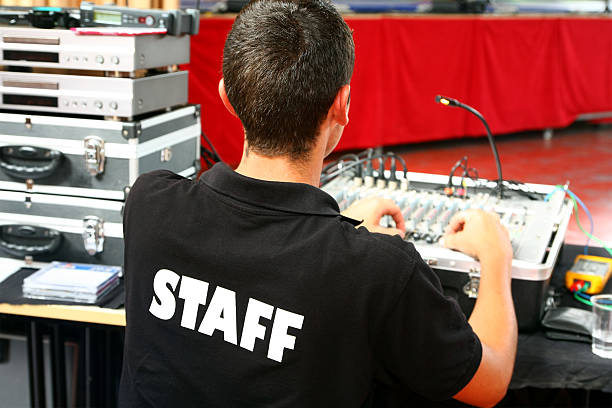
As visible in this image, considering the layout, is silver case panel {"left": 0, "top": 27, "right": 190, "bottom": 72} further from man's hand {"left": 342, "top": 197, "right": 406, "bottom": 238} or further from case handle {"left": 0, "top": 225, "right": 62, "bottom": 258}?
man's hand {"left": 342, "top": 197, "right": 406, "bottom": 238}

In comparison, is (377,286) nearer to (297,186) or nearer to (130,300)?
A: (297,186)

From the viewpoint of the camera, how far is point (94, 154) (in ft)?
5.93

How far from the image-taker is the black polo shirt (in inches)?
38.9

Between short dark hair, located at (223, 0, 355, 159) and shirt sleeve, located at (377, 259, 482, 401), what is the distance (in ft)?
0.84

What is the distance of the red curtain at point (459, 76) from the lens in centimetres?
579

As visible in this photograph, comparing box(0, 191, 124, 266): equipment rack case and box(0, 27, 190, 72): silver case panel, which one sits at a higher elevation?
box(0, 27, 190, 72): silver case panel

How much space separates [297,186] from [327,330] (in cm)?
20

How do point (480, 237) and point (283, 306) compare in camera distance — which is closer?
point (283, 306)

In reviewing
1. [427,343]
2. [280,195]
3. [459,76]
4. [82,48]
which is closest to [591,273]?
[427,343]

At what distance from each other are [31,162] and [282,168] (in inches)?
39.3

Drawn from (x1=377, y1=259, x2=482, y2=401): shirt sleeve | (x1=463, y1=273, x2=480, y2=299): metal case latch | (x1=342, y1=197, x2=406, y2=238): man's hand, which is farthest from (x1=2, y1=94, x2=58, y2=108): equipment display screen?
(x1=377, y1=259, x2=482, y2=401): shirt sleeve

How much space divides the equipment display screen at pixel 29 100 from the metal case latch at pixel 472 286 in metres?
1.07

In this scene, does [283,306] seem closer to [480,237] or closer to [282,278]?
[282,278]

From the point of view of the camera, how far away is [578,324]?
59.6 inches
